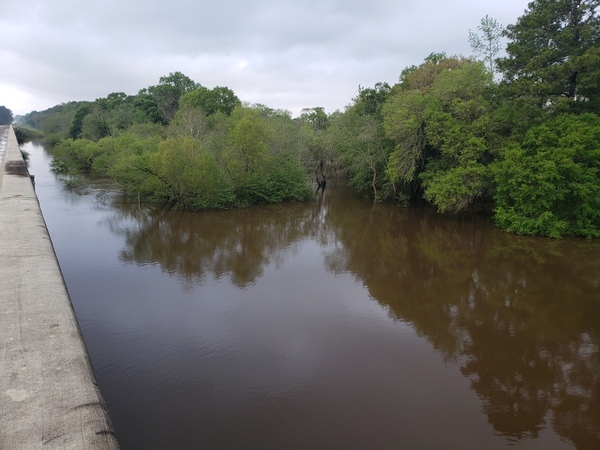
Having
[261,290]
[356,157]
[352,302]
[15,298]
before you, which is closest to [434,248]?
[352,302]

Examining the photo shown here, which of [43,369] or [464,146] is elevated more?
[464,146]

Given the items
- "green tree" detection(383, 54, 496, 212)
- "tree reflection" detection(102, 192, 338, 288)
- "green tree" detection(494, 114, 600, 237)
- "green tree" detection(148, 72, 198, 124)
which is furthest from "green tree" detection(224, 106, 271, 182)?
"green tree" detection(148, 72, 198, 124)

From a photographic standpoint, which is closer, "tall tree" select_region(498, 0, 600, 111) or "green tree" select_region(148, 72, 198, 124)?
"tall tree" select_region(498, 0, 600, 111)

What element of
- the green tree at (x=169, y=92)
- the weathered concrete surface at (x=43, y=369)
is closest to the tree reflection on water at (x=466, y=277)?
the weathered concrete surface at (x=43, y=369)

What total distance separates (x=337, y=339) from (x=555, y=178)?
1387cm

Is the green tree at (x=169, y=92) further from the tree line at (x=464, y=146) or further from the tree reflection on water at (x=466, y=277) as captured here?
the tree reflection on water at (x=466, y=277)

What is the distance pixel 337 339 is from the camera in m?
9.12

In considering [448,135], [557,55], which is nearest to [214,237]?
[448,135]

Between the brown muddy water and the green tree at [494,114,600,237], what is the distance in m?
1.13

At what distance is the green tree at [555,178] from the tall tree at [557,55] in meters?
1.44

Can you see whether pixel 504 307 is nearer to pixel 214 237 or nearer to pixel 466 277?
pixel 466 277

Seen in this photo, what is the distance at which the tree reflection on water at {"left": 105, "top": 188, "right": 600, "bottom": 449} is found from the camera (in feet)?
24.7

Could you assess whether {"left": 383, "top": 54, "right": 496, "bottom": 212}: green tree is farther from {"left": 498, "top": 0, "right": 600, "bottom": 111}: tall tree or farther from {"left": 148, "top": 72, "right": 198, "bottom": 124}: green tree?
{"left": 148, "top": 72, "right": 198, "bottom": 124}: green tree

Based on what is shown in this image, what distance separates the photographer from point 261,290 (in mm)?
11852
